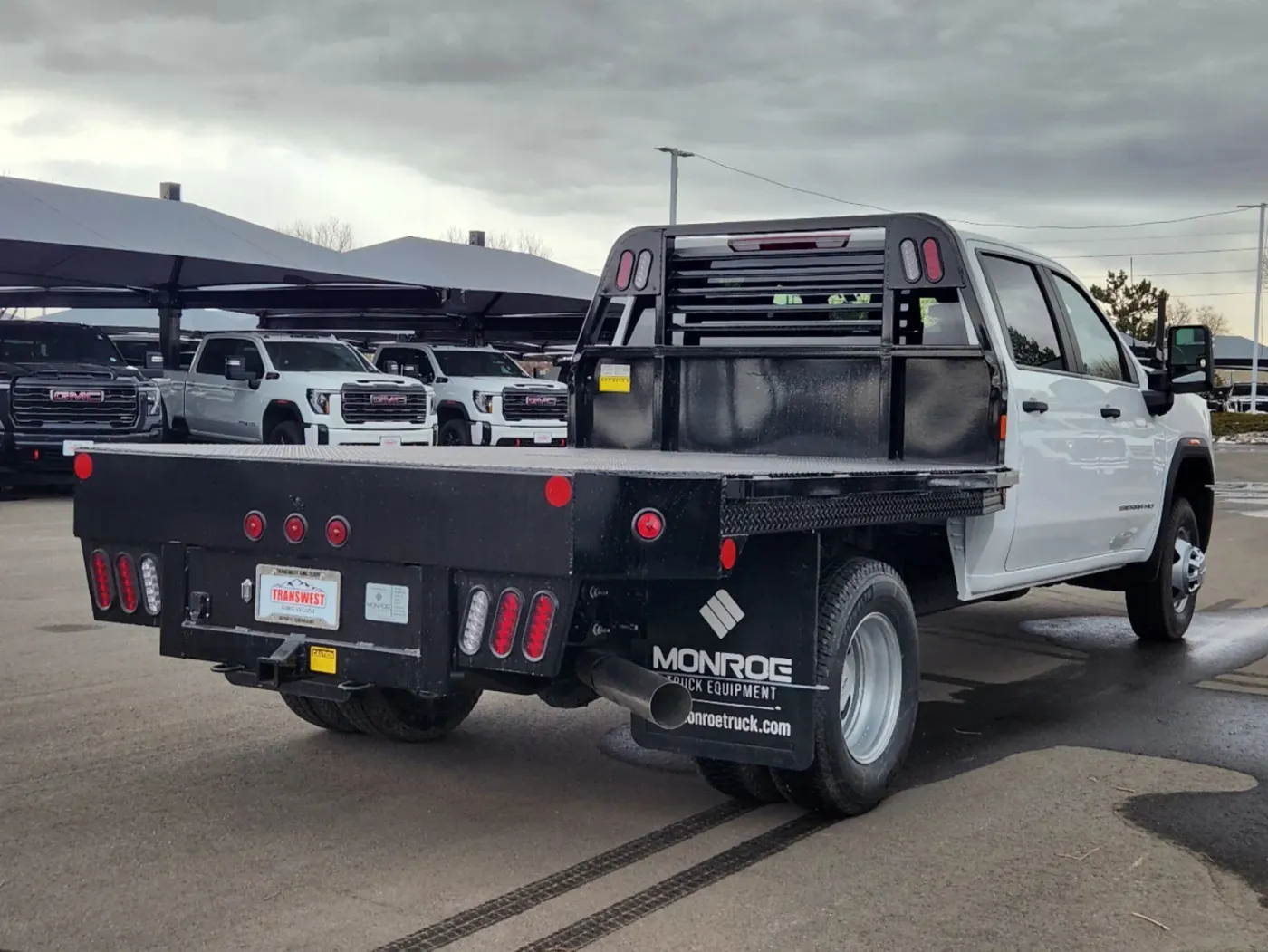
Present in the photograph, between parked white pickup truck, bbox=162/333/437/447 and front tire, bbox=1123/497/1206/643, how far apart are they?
1217 cm

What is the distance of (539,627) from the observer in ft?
13.8

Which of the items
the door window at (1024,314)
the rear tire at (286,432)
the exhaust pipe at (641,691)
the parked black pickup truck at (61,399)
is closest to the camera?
the exhaust pipe at (641,691)

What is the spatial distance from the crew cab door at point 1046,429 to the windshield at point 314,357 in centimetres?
1459

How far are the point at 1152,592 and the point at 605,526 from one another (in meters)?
5.32

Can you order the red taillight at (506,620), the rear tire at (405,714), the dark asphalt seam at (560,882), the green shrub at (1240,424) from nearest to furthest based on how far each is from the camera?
the dark asphalt seam at (560,882), the red taillight at (506,620), the rear tire at (405,714), the green shrub at (1240,424)

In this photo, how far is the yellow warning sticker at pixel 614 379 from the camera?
6922 millimetres

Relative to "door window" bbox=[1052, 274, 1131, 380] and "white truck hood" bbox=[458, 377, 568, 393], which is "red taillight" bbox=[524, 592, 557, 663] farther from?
"white truck hood" bbox=[458, 377, 568, 393]

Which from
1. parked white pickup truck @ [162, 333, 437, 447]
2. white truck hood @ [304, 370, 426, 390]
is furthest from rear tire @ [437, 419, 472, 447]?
white truck hood @ [304, 370, 426, 390]

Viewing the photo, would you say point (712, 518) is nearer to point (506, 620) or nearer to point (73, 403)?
point (506, 620)

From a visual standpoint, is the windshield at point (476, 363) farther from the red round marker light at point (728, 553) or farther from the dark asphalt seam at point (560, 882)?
the red round marker light at point (728, 553)

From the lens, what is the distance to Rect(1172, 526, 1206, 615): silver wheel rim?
27.5 feet

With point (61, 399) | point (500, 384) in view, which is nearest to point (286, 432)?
point (61, 399)

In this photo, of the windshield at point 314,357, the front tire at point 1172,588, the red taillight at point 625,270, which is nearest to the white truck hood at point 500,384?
the windshield at point 314,357

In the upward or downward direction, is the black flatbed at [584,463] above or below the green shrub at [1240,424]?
above
